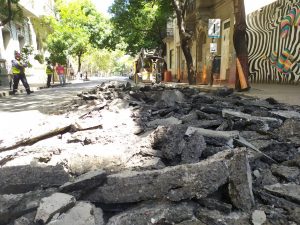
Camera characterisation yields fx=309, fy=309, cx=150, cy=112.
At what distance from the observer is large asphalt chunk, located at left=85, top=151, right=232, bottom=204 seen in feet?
7.28

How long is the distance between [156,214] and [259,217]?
715mm

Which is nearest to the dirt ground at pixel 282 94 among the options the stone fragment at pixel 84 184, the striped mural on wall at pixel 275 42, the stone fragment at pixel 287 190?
the striped mural on wall at pixel 275 42

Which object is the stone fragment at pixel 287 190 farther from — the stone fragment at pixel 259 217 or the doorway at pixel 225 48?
the doorway at pixel 225 48

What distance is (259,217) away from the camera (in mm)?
2143

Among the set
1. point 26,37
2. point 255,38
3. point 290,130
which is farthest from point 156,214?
point 26,37

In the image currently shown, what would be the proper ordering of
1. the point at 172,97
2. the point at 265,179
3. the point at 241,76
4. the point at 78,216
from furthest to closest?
1. the point at 241,76
2. the point at 172,97
3. the point at 265,179
4. the point at 78,216

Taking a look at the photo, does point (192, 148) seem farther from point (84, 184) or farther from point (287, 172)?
point (84, 184)

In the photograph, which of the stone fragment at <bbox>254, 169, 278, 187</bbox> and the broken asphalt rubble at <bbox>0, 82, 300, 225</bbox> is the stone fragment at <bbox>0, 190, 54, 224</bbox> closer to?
the broken asphalt rubble at <bbox>0, 82, 300, 225</bbox>

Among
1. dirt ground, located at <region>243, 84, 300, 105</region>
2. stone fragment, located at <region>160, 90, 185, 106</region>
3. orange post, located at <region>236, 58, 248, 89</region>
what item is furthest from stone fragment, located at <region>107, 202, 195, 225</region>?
orange post, located at <region>236, 58, 248, 89</region>

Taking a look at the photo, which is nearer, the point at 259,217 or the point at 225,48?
the point at 259,217

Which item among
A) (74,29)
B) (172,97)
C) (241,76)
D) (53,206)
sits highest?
(74,29)

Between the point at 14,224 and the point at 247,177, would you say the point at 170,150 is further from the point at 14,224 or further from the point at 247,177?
the point at 14,224

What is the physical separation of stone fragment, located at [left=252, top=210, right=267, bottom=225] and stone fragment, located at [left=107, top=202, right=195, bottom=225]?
1.38ft

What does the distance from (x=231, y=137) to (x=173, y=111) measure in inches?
90.6
